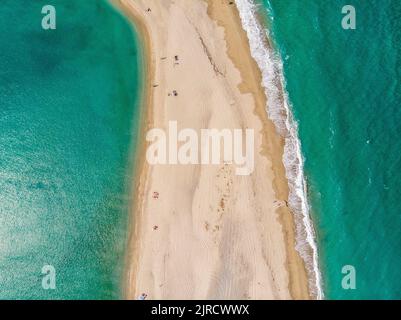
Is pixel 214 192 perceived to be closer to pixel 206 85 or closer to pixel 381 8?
pixel 206 85

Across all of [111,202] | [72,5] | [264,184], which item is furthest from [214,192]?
[72,5]

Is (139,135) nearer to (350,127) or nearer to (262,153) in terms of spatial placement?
(262,153)

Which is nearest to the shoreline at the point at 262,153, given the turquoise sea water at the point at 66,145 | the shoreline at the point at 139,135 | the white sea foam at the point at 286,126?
the shoreline at the point at 139,135

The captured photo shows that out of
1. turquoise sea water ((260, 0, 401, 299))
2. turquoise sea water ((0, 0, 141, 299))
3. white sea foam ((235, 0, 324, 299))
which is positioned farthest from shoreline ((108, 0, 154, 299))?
turquoise sea water ((260, 0, 401, 299))

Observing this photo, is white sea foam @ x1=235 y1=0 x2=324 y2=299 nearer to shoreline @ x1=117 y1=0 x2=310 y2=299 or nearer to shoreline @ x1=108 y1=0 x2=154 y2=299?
shoreline @ x1=117 y1=0 x2=310 y2=299
